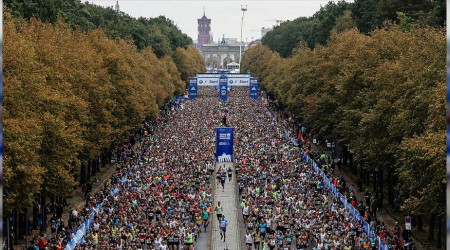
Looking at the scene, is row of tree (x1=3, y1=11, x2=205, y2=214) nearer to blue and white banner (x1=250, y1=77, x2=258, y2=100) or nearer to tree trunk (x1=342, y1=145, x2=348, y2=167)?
tree trunk (x1=342, y1=145, x2=348, y2=167)

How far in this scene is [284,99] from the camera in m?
106

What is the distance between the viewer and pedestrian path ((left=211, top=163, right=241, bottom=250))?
40.4m

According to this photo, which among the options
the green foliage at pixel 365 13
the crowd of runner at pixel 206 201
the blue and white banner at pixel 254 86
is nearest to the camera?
the crowd of runner at pixel 206 201

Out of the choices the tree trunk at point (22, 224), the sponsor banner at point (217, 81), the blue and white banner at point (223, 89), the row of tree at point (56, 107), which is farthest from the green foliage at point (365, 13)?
the tree trunk at point (22, 224)

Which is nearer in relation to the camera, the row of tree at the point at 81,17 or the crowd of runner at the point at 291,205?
the crowd of runner at the point at 291,205

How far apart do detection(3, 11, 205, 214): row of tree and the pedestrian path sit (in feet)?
27.1

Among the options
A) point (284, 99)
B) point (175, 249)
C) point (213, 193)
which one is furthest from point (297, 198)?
point (284, 99)

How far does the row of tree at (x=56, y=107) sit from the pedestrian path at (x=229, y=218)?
825cm

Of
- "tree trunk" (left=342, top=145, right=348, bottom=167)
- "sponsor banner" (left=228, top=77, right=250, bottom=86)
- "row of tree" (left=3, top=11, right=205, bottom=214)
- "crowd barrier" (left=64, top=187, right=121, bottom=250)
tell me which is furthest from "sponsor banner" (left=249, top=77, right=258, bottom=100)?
"crowd barrier" (left=64, top=187, right=121, bottom=250)

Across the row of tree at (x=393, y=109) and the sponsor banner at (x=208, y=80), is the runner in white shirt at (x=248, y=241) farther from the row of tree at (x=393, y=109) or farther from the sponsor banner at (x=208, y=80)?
the sponsor banner at (x=208, y=80)

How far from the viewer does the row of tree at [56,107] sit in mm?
34469

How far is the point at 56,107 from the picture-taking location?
41.3 m

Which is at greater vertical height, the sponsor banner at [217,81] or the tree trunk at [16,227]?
the sponsor banner at [217,81]

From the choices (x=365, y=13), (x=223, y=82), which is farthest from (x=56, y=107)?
(x=223, y=82)
